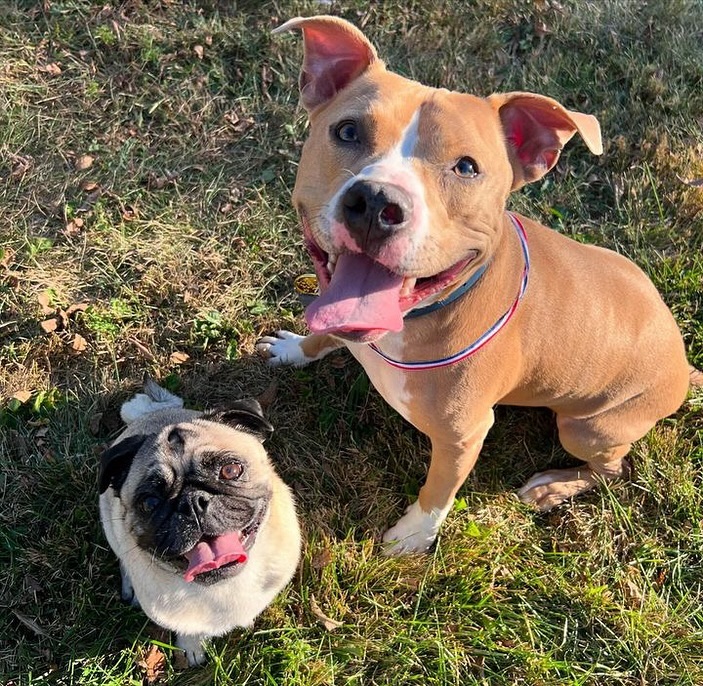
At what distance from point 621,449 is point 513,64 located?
11.6 feet

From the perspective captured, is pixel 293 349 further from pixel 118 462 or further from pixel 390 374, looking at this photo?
pixel 118 462

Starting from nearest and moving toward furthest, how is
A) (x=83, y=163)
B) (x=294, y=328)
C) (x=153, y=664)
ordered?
(x=153, y=664) < (x=294, y=328) < (x=83, y=163)

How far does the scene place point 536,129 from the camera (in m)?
3.00

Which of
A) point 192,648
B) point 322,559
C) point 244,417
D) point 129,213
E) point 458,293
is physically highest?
point 458,293

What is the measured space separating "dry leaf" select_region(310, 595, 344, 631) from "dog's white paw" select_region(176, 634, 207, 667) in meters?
0.68

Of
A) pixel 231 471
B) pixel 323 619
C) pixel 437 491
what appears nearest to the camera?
pixel 231 471

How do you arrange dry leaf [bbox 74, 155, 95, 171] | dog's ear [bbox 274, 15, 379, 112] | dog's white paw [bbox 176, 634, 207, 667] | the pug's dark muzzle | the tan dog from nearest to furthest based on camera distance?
the tan dog → dog's ear [bbox 274, 15, 379, 112] → the pug's dark muzzle → dog's white paw [bbox 176, 634, 207, 667] → dry leaf [bbox 74, 155, 95, 171]

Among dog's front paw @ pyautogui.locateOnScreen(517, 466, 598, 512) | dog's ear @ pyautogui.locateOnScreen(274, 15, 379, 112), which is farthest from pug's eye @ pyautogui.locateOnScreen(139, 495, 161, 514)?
dog's front paw @ pyautogui.locateOnScreen(517, 466, 598, 512)

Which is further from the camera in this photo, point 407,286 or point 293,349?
point 293,349

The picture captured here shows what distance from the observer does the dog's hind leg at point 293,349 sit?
15.0ft

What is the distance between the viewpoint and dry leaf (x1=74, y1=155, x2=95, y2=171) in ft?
17.3

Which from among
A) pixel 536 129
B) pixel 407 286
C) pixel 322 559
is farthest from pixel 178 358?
pixel 536 129

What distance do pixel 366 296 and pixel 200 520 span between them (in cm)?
133

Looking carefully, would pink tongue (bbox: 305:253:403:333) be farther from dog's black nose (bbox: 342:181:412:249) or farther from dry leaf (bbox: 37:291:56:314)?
dry leaf (bbox: 37:291:56:314)
